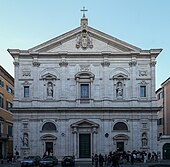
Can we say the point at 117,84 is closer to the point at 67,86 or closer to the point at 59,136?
the point at 67,86

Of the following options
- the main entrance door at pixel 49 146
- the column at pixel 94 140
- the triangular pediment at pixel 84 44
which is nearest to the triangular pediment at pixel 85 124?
the column at pixel 94 140

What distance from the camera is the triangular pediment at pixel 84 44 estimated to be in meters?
61.1

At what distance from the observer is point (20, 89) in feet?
198

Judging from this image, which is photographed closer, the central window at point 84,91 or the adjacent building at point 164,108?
the central window at point 84,91

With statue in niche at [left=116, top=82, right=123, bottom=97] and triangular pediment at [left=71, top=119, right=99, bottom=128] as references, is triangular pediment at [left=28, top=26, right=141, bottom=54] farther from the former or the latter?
triangular pediment at [left=71, top=119, right=99, bottom=128]

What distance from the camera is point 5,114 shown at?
239 ft

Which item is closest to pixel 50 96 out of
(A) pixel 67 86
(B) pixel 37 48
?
(A) pixel 67 86

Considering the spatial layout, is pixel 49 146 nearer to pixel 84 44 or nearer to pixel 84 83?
pixel 84 83

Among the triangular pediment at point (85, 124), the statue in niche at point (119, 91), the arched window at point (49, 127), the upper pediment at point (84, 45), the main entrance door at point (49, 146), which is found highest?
the upper pediment at point (84, 45)

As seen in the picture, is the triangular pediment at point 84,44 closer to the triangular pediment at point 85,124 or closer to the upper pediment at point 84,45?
the upper pediment at point 84,45

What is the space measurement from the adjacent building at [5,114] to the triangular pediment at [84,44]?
11.8 meters

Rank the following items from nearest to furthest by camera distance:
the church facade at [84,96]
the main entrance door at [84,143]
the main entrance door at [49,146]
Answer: the church facade at [84,96]
the main entrance door at [49,146]
the main entrance door at [84,143]

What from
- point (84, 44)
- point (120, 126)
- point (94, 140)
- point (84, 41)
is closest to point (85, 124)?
point (94, 140)

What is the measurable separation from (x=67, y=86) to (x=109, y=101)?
635 cm
